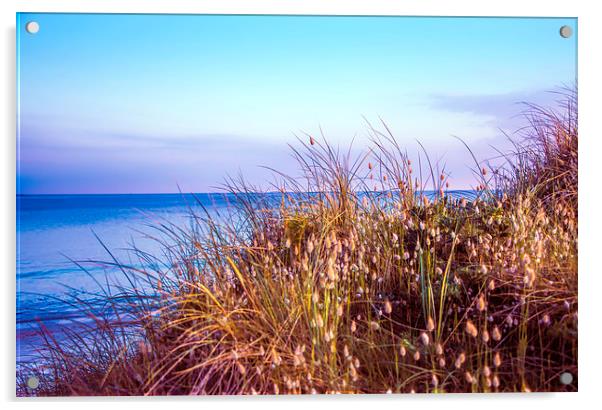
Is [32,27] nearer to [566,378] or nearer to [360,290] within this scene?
[360,290]

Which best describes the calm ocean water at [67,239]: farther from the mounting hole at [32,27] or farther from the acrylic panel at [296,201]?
the mounting hole at [32,27]

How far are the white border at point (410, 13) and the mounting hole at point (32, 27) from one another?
0.07 meters

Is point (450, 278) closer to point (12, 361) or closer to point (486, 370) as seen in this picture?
point (486, 370)

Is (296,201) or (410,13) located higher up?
(410,13)

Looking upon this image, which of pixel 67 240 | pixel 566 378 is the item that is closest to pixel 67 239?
pixel 67 240

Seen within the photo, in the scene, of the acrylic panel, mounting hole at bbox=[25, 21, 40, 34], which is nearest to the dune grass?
the acrylic panel

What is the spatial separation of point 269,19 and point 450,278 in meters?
1.49

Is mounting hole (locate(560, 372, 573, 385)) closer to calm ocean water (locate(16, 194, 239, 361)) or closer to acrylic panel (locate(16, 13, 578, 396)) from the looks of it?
acrylic panel (locate(16, 13, 578, 396))

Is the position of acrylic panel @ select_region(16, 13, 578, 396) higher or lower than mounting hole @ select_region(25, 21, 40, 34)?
lower

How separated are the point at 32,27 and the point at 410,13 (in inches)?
70.1

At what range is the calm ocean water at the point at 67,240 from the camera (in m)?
2.57

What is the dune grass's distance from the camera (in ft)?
8.25

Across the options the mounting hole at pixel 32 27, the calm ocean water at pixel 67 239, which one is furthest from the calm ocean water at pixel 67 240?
the mounting hole at pixel 32 27

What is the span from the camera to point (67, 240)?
2.60 meters
